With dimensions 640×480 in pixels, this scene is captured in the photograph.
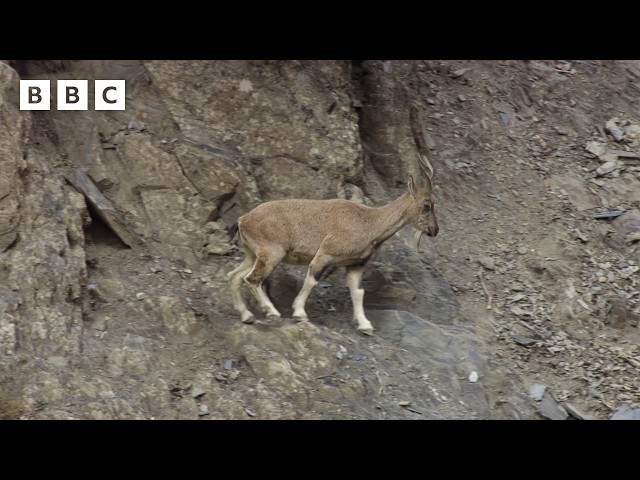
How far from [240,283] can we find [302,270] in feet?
4.55

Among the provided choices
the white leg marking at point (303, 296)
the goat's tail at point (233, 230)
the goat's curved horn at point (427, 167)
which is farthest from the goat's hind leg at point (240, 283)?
the goat's curved horn at point (427, 167)

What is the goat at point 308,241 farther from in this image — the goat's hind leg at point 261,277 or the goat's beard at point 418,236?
the goat's beard at point 418,236

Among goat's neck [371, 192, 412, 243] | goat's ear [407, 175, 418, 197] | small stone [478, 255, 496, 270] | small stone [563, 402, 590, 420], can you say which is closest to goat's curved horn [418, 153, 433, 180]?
goat's ear [407, 175, 418, 197]

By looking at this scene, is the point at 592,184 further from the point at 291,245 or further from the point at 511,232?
the point at 291,245

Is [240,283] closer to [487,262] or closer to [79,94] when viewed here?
[79,94]

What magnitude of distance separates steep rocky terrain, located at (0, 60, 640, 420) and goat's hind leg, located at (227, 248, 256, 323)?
0.23 metres

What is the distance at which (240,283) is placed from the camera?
1402 centimetres

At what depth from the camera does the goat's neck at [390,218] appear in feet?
48.1

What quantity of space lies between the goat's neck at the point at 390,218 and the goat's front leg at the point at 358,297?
57cm

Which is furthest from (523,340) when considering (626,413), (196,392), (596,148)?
(596,148)

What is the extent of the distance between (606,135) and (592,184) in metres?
1.53

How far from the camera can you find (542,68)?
66.7ft

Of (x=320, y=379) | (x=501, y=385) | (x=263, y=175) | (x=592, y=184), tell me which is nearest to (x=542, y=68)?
(x=592, y=184)

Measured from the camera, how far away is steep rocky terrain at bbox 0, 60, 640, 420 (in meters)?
12.7
